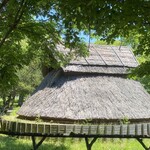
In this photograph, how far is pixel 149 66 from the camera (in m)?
9.24

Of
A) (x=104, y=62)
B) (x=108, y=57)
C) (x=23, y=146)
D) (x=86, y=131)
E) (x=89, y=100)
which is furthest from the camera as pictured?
(x=108, y=57)

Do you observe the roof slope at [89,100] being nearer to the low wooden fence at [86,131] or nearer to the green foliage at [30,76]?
the low wooden fence at [86,131]

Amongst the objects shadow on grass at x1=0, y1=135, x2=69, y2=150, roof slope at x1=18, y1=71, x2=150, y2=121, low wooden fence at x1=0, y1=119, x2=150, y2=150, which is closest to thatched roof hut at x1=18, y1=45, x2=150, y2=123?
roof slope at x1=18, y1=71, x2=150, y2=121

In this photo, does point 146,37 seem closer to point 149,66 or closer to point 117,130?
point 149,66

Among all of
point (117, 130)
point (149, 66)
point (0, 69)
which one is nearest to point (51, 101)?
point (0, 69)

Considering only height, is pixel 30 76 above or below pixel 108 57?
below

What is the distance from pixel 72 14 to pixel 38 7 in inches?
74.6

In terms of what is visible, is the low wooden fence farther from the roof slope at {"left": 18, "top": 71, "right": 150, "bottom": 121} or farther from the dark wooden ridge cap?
the dark wooden ridge cap

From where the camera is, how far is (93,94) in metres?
19.9

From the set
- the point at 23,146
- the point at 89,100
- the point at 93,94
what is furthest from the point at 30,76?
the point at 23,146

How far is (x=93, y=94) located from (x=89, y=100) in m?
0.86

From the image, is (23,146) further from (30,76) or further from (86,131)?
(30,76)

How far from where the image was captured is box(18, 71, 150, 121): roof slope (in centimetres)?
1800

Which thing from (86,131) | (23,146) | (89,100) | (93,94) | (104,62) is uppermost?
(104,62)
